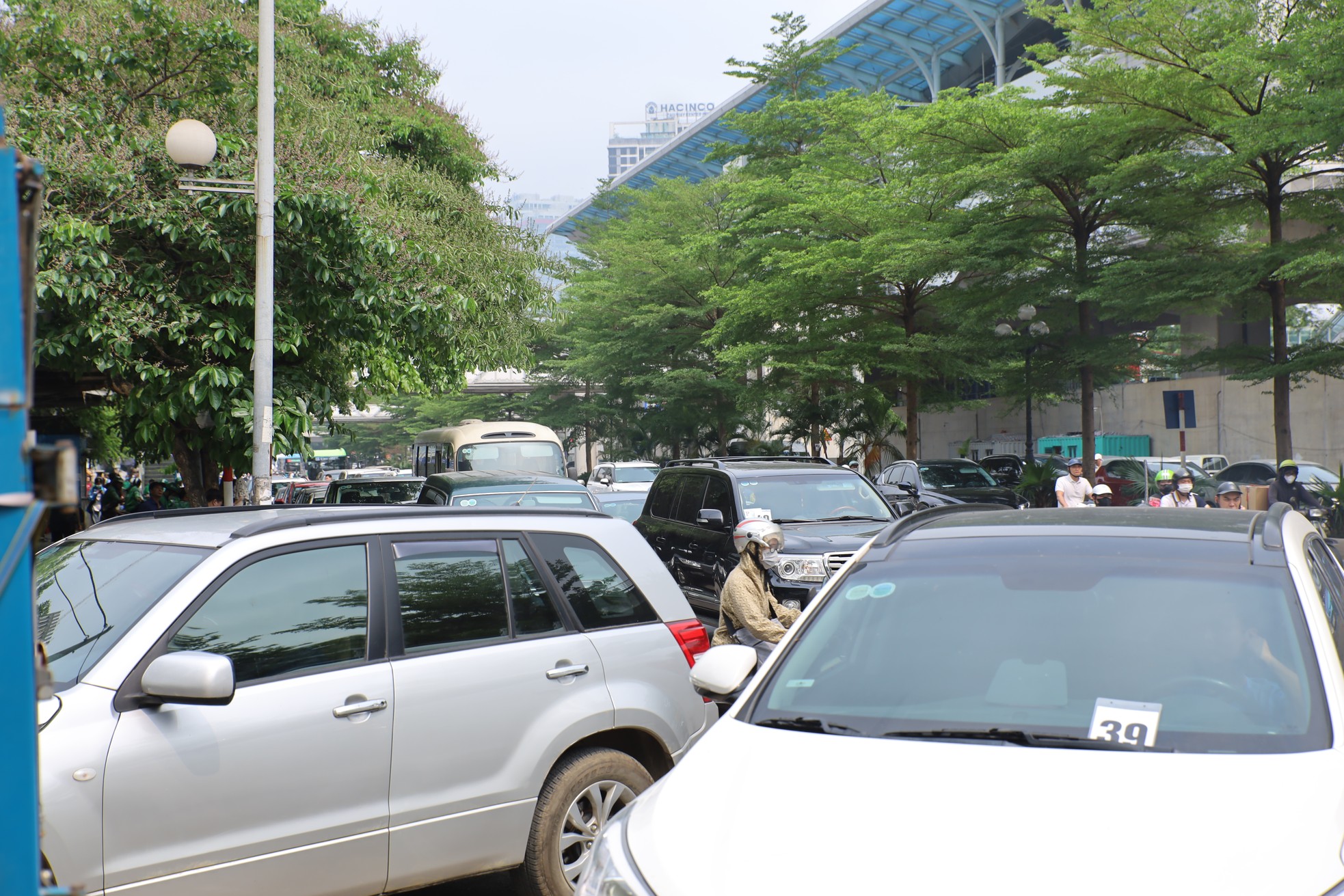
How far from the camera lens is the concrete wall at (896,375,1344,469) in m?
32.8

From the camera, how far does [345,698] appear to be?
4.29 m

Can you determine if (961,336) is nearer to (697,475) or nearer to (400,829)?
(697,475)

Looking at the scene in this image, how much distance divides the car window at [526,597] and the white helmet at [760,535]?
2374 millimetres

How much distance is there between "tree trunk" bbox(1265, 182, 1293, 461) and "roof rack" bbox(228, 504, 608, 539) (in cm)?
1727

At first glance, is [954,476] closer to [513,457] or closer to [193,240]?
[513,457]

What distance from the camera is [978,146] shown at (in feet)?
75.9

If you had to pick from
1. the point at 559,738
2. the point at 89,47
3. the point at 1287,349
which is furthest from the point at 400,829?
the point at 1287,349

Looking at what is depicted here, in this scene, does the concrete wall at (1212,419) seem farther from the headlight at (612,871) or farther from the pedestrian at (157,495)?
the headlight at (612,871)

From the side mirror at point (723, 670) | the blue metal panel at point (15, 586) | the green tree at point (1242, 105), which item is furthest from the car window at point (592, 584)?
the green tree at point (1242, 105)

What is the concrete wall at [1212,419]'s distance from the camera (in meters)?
32.8

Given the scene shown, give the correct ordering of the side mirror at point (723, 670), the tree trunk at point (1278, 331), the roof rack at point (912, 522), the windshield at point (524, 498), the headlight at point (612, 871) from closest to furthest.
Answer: the headlight at point (612, 871)
the side mirror at point (723, 670)
the roof rack at point (912, 522)
the windshield at point (524, 498)
the tree trunk at point (1278, 331)

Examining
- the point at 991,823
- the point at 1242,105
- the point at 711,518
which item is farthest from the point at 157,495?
the point at 991,823

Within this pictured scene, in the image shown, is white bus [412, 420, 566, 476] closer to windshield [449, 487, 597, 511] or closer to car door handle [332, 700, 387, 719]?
windshield [449, 487, 597, 511]

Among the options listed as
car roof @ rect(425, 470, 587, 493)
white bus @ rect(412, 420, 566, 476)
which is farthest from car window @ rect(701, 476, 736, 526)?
white bus @ rect(412, 420, 566, 476)
